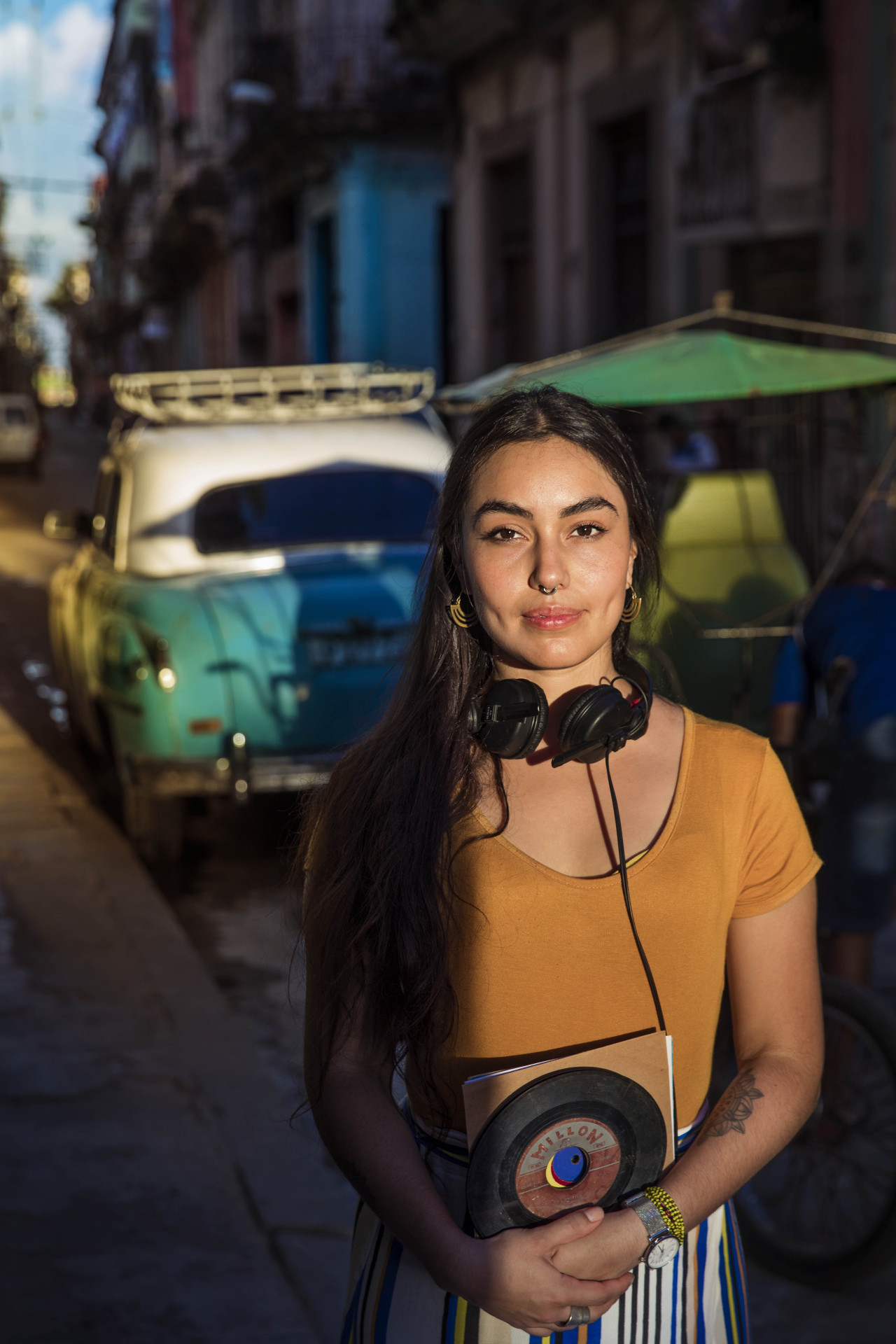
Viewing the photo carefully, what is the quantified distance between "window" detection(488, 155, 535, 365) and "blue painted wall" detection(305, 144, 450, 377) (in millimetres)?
4680

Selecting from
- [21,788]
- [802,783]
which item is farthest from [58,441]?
[802,783]

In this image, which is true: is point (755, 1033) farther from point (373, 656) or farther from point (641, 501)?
point (373, 656)

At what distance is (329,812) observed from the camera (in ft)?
6.40

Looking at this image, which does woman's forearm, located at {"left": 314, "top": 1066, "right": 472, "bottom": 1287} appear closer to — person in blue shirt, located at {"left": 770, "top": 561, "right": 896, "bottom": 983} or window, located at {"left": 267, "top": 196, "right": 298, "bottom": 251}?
person in blue shirt, located at {"left": 770, "top": 561, "right": 896, "bottom": 983}

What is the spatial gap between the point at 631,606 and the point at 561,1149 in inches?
28.5

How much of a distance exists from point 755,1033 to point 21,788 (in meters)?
6.64

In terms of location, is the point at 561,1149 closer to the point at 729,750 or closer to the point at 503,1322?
the point at 503,1322

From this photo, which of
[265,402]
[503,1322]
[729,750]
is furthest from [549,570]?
[265,402]

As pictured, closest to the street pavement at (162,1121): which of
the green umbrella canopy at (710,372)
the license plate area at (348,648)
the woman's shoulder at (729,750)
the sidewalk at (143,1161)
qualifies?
the sidewalk at (143,1161)

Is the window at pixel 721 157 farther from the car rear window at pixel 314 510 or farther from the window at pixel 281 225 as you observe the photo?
the window at pixel 281 225

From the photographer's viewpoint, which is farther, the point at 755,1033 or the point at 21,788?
the point at 21,788

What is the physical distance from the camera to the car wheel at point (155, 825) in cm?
700

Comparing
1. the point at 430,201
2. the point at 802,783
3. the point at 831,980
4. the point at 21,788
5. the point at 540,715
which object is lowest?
the point at 21,788

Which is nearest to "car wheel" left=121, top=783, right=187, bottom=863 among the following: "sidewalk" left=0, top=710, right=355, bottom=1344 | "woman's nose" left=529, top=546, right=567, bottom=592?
"sidewalk" left=0, top=710, right=355, bottom=1344
